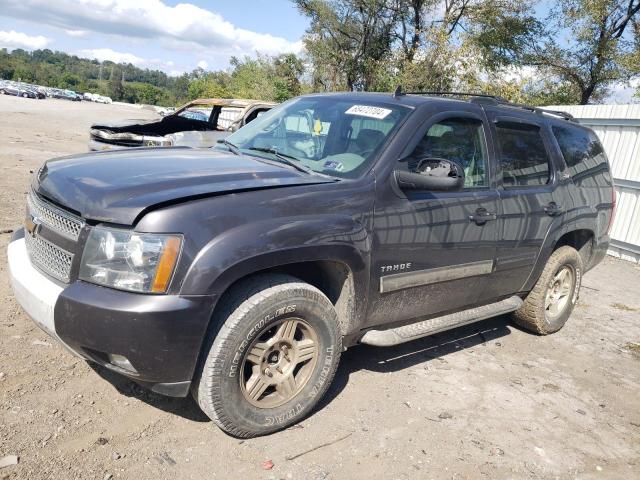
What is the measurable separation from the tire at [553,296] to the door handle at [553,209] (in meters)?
0.50

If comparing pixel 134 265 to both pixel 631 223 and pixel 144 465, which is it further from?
pixel 631 223

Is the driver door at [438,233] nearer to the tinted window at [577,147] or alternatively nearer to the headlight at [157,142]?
the tinted window at [577,147]

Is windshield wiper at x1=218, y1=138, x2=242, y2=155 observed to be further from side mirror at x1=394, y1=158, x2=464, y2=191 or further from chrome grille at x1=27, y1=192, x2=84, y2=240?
chrome grille at x1=27, y1=192, x2=84, y2=240

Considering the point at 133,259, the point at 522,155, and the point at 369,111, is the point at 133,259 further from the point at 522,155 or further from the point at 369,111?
the point at 522,155

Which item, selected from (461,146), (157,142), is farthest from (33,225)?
(157,142)

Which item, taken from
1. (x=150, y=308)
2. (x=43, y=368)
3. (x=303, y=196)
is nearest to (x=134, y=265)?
(x=150, y=308)

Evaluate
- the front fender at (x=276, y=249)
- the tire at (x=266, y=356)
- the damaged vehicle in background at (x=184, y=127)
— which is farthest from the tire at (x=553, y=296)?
the damaged vehicle in background at (x=184, y=127)

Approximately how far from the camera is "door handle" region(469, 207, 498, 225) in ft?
12.7

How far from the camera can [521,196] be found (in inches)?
169

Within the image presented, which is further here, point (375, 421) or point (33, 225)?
point (375, 421)

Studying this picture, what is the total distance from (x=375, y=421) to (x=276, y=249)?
4.33ft

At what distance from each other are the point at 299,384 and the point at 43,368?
64.5 inches

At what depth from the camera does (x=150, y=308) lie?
2.54 metres

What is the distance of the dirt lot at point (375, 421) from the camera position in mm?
2838
